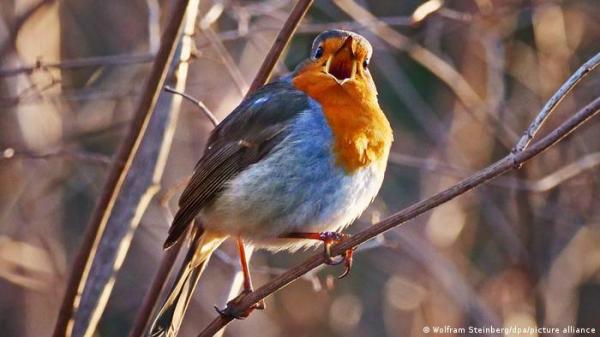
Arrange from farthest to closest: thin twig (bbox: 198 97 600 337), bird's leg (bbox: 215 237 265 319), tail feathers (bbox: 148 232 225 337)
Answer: tail feathers (bbox: 148 232 225 337) → bird's leg (bbox: 215 237 265 319) → thin twig (bbox: 198 97 600 337)

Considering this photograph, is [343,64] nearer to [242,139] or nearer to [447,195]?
[242,139]

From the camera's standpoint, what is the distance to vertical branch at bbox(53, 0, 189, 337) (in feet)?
8.60

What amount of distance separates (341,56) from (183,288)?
1020 mm

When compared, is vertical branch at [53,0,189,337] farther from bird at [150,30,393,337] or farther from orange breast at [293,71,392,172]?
orange breast at [293,71,392,172]

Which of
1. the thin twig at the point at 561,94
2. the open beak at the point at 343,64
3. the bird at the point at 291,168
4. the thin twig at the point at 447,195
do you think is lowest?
the thin twig at the point at 447,195

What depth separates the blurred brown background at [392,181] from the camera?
4.92m

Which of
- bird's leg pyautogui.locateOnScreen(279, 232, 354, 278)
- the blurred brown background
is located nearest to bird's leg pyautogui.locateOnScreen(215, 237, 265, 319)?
bird's leg pyautogui.locateOnScreen(279, 232, 354, 278)

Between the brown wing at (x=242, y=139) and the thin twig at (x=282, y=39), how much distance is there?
0.34 metres

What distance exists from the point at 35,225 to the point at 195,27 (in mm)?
1955

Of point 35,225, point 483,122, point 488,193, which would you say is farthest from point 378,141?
point 35,225

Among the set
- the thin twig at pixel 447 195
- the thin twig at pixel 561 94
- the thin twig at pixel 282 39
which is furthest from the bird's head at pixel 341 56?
the thin twig at pixel 561 94

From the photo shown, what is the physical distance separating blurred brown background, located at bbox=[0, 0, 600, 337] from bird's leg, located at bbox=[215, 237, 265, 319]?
4.23 feet

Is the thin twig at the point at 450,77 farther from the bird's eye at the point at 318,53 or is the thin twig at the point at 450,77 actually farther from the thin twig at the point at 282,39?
the thin twig at the point at 282,39

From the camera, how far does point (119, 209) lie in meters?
3.45
